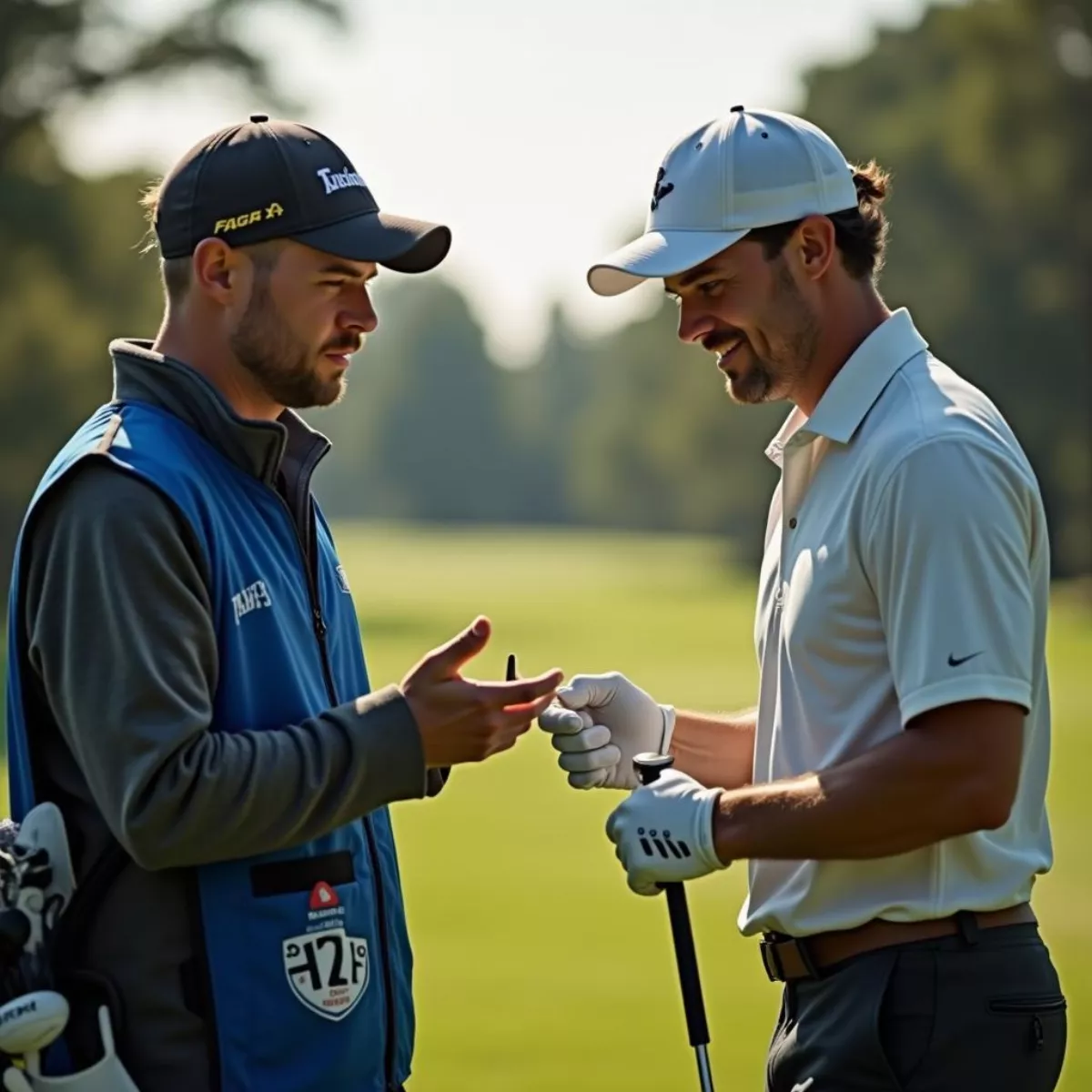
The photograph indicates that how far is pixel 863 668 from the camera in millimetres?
3629

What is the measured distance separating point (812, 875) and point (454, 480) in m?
106

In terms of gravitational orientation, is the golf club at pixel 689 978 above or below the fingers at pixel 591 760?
below

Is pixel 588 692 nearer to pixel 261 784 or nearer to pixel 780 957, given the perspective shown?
pixel 780 957

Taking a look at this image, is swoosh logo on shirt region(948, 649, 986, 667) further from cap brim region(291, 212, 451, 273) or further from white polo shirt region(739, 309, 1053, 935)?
cap brim region(291, 212, 451, 273)

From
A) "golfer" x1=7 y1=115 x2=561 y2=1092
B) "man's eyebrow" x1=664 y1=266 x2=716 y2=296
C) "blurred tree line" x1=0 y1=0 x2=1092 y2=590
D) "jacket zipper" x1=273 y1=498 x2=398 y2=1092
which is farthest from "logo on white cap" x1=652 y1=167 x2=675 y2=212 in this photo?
"blurred tree line" x1=0 y1=0 x2=1092 y2=590

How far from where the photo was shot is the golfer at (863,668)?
11.2 feet

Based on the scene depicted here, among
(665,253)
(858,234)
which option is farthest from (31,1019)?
(858,234)

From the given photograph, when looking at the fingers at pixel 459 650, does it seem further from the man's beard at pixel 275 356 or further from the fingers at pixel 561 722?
the fingers at pixel 561 722

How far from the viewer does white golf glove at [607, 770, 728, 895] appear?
370 cm

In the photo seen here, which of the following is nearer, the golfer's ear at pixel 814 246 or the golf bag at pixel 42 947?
the golf bag at pixel 42 947

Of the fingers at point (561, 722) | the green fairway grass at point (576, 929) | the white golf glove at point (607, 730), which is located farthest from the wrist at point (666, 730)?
the green fairway grass at point (576, 929)

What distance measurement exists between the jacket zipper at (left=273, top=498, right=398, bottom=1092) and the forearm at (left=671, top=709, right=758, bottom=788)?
1018 mm

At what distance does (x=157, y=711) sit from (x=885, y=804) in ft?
4.16

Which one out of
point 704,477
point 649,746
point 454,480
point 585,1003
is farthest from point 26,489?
point 454,480
